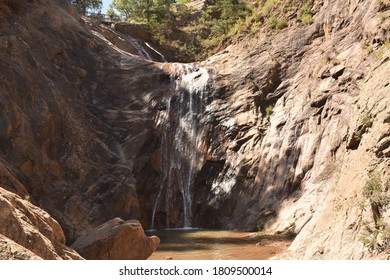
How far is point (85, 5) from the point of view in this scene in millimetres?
54219

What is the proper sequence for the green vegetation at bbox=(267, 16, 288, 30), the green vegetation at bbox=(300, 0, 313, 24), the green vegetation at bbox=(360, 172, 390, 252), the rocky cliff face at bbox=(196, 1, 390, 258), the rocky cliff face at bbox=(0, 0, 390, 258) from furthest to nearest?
the green vegetation at bbox=(267, 16, 288, 30)
the green vegetation at bbox=(300, 0, 313, 24)
the rocky cliff face at bbox=(0, 0, 390, 258)
the rocky cliff face at bbox=(196, 1, 390, 258)
the green vegetation at bbox=(360, 172, 390, 252)

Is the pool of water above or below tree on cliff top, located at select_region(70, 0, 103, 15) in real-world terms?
below

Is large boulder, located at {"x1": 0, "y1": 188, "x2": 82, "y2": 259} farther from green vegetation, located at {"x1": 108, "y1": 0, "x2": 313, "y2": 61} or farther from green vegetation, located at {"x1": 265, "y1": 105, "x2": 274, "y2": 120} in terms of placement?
green vegetation, located at {"x1": 108, "y1": 0, "x2": 313, "y2": 61}

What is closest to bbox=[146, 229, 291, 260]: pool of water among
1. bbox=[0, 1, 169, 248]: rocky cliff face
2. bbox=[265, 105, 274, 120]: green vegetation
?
bbox=[0, 1, 169, 248]: rocky cliff face

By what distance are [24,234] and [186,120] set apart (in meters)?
18.4

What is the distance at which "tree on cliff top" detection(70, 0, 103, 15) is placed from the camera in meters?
52.1

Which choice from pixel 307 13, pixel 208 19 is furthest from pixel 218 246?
pixel 208 19

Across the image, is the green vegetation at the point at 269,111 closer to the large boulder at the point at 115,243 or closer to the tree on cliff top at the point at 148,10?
the large boulder at the point at 115,243

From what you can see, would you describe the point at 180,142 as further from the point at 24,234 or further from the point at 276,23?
the point at 24,234

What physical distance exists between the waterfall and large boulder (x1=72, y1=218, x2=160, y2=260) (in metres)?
10.4

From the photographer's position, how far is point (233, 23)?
33.8 meters

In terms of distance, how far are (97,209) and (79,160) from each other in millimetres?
2670

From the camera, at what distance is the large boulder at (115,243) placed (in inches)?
372

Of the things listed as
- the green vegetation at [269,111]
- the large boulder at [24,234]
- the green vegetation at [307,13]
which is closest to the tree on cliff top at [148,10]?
the green vegetation at [307,13]
